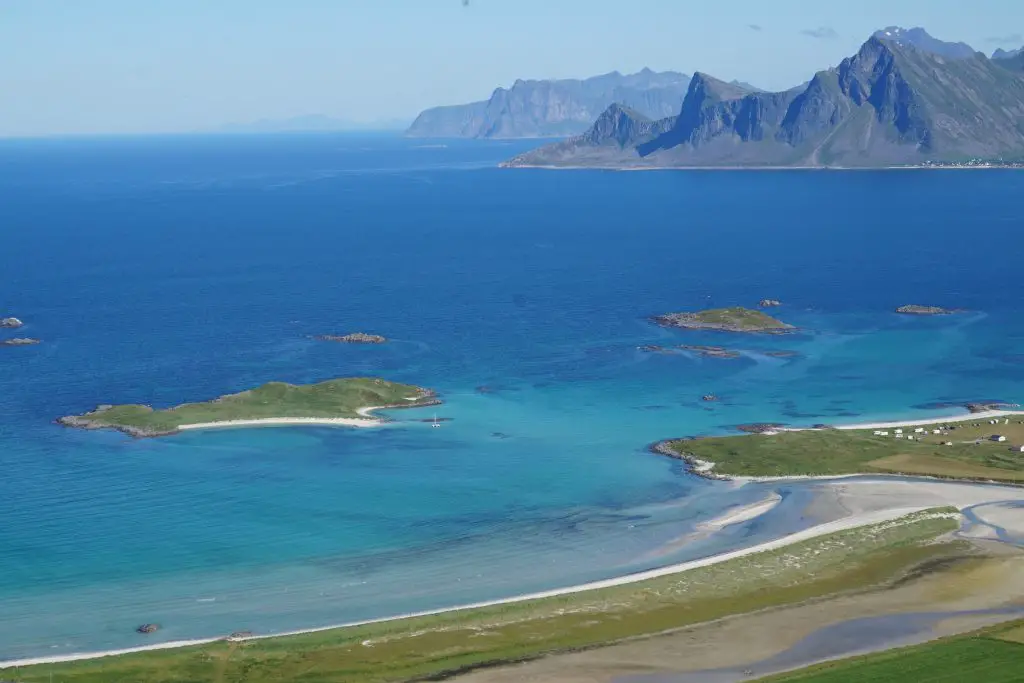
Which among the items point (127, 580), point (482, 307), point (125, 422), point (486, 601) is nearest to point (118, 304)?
point (482, 307)

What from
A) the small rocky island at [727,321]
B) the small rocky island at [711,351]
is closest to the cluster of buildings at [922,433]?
the small rocky island at [711,351]

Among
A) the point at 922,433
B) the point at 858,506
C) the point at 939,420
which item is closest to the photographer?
the point at 858,506

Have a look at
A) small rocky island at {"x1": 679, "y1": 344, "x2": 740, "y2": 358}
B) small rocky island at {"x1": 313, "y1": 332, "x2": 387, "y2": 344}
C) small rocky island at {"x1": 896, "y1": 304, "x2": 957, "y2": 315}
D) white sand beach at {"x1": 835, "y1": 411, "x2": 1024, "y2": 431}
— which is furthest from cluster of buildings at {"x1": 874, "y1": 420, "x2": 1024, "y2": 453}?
small rocky island at {"x1": 313, "y1": 332, "x2": 387, "y2": 344}

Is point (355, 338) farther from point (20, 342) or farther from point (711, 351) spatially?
point (711, 351)

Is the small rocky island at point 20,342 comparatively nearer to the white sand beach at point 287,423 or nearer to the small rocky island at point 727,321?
the white sand beach at point 287,423

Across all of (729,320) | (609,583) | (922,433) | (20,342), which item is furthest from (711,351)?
(20,342)

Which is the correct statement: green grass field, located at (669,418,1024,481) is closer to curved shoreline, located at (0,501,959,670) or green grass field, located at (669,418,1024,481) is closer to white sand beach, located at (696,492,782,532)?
white sand beach, located at (696,492,782,532)
